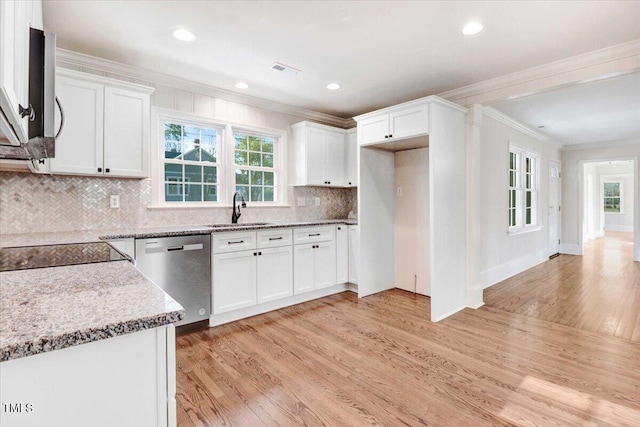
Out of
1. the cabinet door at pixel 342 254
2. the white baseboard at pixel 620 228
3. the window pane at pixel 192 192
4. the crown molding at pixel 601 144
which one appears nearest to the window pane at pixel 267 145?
the window pane at pixel 192 192

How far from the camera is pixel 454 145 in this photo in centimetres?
353

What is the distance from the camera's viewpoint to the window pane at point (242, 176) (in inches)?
159

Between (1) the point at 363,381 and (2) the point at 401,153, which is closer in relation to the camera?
(1) the point at 363,381

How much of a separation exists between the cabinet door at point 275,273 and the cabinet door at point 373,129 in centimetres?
152

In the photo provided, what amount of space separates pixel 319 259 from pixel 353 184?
4.28ft

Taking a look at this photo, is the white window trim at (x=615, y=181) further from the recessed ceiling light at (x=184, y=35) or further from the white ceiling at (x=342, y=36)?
the recessed ceiling light at (x=184, y=35)

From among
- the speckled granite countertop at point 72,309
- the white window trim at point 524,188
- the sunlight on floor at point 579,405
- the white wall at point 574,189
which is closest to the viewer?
the speckled granite countertop at point 72,309

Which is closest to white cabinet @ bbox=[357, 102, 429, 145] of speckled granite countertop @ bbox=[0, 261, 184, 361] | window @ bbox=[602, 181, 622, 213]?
speckled granite countertop @ bbox=[0, 261, 184, 361]

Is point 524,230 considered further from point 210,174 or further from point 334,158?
point 210,174

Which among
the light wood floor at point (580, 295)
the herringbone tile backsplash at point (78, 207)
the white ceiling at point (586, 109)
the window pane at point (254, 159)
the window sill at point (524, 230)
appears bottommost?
the light wood floor at point (580, 295)

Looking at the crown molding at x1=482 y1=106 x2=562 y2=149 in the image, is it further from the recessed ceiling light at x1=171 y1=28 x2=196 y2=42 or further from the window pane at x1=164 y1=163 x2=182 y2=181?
the window pane at x1=164 y1=163 x2=182 y2=181

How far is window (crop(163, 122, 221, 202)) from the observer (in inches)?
139

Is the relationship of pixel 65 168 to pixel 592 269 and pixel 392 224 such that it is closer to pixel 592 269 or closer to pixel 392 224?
pixel 392 224

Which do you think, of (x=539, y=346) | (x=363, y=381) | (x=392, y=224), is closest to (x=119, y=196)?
(x=363, y=381)
